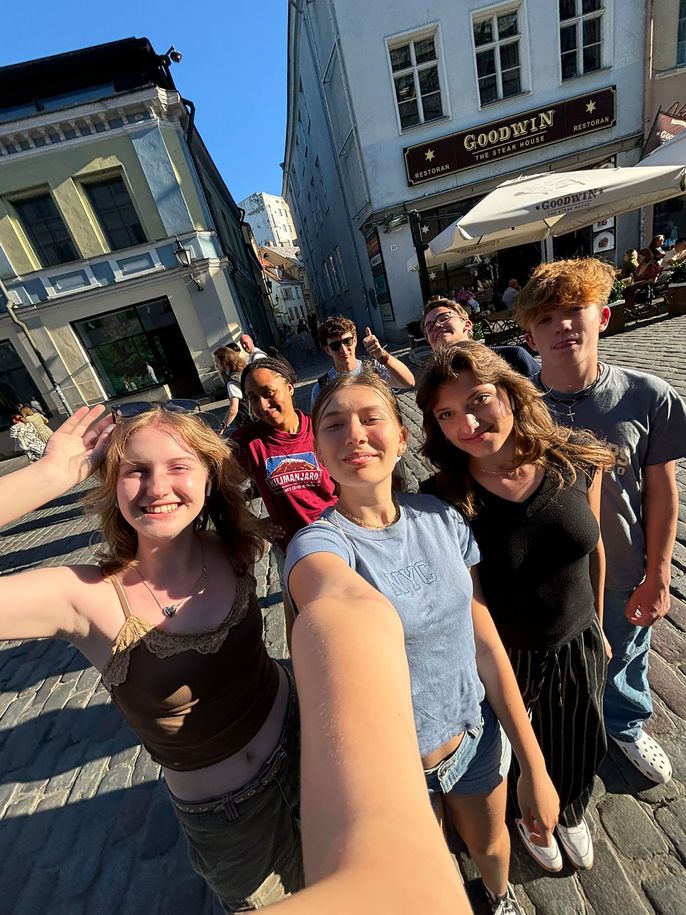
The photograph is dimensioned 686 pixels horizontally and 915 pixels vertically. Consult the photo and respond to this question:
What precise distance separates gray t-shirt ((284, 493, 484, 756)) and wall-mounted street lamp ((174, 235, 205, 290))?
12.7m

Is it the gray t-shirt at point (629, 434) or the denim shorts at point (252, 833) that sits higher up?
the gray t-shirt at point (629, 434)

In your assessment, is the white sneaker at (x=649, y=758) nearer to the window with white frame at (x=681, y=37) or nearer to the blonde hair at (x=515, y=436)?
the blonde hair at (x=515, y=436)

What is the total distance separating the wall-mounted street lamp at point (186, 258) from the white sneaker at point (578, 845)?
13.4 m

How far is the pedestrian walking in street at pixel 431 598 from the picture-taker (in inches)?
45.4

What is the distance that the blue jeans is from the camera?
187 cm

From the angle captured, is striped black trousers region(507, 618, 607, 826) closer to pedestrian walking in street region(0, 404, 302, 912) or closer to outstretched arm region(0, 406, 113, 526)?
pedestrian walking in street region(0, 404, 302, 912)

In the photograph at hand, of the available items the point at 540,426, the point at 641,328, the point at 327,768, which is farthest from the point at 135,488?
the point at 641,328

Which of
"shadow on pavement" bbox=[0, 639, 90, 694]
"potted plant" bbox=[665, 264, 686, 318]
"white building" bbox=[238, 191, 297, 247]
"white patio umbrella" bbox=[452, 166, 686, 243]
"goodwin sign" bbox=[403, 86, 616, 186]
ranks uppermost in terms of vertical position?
"white building" bbox=[238, 191, 297, 247]

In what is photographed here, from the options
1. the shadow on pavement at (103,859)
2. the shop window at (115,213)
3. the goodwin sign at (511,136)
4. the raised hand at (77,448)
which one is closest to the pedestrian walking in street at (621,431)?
the raised hand at (77,448)

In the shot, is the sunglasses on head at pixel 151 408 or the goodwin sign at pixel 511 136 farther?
the goodwin sign at pixel 511 136

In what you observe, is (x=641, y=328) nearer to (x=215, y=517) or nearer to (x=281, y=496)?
(x=281, y=496)

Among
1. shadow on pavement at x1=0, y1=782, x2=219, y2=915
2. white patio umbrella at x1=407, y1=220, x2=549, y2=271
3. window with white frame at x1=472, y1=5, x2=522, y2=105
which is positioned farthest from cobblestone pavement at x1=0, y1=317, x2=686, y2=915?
window with white frame at x1=472, y1=5, x2=522, y2=105

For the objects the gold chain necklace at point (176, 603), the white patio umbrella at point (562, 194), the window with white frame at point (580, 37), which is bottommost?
the gold chain necklace at point (176, 603)

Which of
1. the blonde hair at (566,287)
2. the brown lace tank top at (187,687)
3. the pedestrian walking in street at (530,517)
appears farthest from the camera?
the blonde hair at (566,287)
